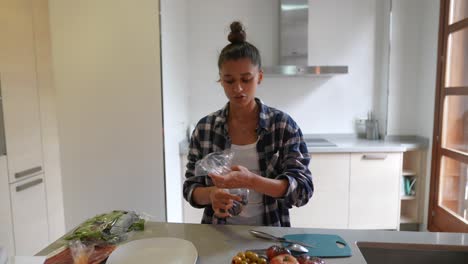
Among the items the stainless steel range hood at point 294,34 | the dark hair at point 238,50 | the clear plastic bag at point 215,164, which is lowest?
the clear plastic bag at point 215,164

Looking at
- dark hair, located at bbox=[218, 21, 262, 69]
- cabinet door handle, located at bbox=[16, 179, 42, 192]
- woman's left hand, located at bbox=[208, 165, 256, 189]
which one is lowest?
cabinet door handle, located at bbox=[16, 179, 42, 192]

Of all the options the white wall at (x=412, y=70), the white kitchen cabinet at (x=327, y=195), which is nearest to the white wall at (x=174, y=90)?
the white kitchen cabinet at (x=327, y=195)

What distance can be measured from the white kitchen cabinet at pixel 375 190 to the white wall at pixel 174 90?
53.3 inches

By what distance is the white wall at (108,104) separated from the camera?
1.89m

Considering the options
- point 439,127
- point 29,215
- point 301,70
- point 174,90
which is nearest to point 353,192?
point 439,127

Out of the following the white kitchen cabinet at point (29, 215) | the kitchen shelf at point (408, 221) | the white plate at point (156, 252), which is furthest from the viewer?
Result: the kitchen shelf at point (408, 221)

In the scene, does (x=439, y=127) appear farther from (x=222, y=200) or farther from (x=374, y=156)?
(x=222, y=200)

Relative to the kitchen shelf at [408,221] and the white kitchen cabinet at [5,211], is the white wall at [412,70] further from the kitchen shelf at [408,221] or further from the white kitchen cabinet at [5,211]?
the white kitchen cabinet at [5,211]

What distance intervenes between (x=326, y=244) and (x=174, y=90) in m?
1.61

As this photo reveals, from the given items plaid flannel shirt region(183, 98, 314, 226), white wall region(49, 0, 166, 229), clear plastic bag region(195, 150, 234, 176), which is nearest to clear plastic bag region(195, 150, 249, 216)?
clear plastic bag region(195, 150, 234, 176)

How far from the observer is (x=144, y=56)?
1903 mm

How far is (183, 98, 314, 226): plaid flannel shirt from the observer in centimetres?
106

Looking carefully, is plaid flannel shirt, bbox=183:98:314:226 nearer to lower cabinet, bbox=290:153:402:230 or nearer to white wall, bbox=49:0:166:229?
white wall, bbox=49:0:166:229

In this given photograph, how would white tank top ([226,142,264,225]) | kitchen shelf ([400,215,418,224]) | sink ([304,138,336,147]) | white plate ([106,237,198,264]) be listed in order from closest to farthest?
white plate ([106,237,198,264])
white tank top ([226,142,264,225])
sink ([304,138,336,147])
kitchen shelf ([400,215,418,224])
